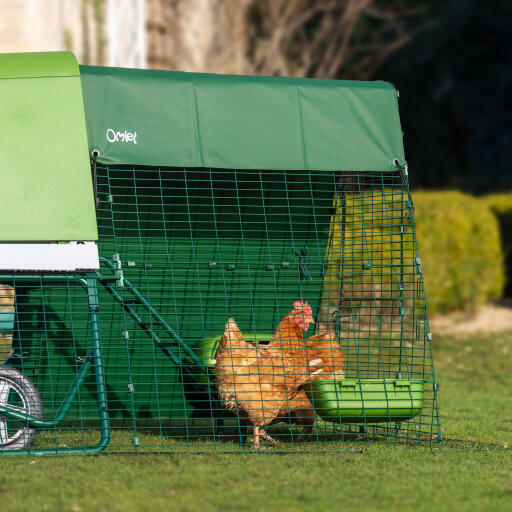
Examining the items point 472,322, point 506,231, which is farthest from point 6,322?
point 506,231

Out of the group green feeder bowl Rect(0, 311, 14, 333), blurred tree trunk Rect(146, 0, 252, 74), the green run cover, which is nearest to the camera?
the green run cover

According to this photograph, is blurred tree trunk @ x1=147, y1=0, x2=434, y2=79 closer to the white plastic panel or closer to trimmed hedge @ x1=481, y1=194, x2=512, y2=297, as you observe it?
trimmed hedge @ x1=481, y1=194, x2=512, y2=297

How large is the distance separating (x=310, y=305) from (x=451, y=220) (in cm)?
640

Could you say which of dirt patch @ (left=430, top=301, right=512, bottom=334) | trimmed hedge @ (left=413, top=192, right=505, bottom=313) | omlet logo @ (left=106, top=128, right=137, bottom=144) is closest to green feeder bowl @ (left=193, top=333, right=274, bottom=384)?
omlet logo @ (left=106, top=128, right=137, bottom=144)

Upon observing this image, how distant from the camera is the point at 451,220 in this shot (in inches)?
501

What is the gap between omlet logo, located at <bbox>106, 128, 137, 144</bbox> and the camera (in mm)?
5750

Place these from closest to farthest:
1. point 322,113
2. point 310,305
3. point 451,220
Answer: point 322,113
point 310,305
point 451,220

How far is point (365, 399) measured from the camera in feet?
19.1

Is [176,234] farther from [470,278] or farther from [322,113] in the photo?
[470,278]

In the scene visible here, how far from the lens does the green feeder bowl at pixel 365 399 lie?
578cm

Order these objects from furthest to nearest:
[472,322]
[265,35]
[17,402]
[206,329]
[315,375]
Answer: [265,35] < [472,322] < [206,329] < [315,375] < [17,402]

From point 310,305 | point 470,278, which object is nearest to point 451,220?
point 470,278

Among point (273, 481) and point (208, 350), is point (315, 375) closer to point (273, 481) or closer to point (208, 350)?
point (208, 350)

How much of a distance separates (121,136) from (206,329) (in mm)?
1704
